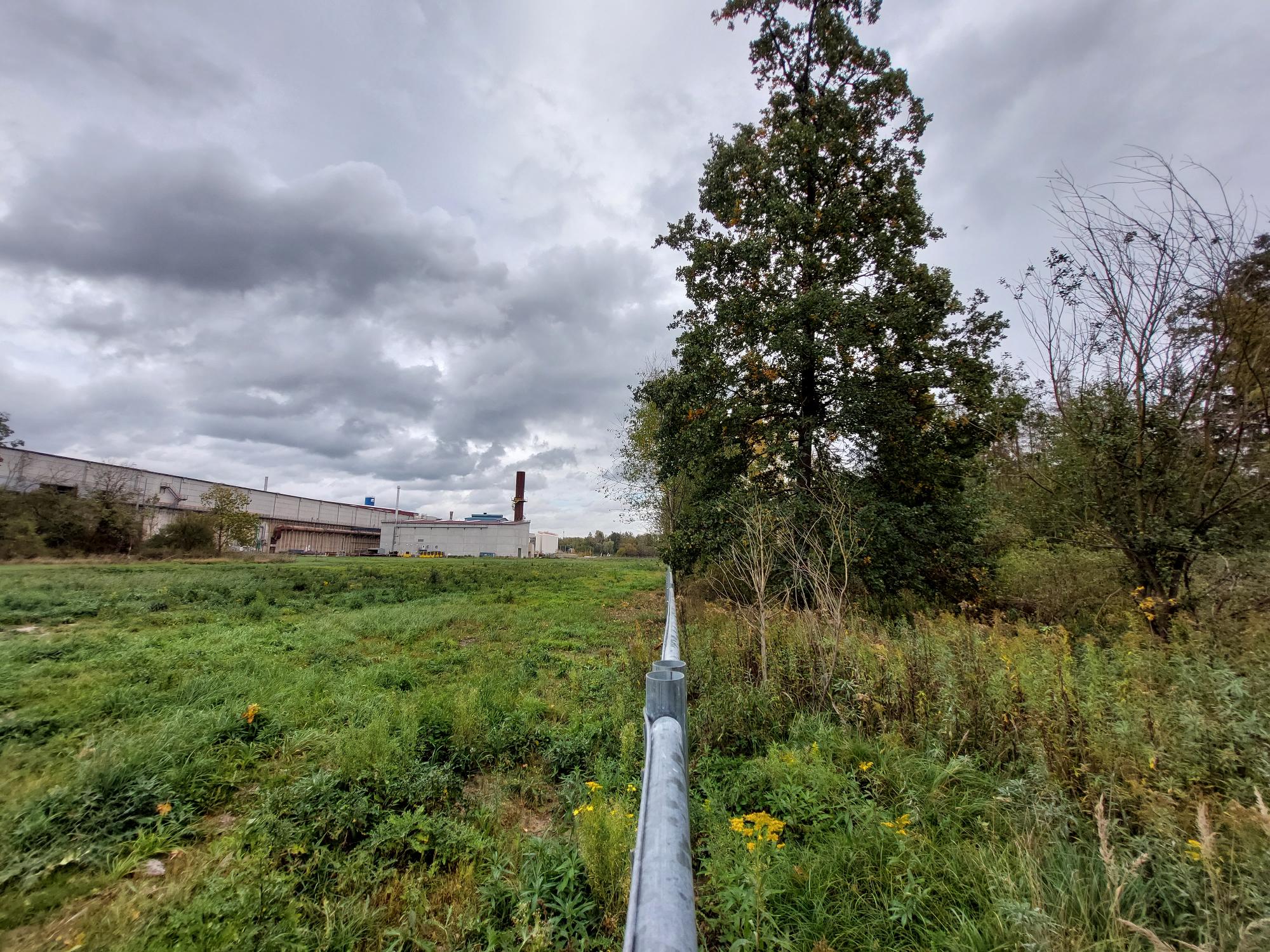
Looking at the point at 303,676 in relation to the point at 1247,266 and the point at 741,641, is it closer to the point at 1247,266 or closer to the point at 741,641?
the point at 741,641

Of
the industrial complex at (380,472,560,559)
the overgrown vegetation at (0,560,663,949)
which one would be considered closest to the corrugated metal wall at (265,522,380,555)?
the industrial complex at (380,472,560,559)

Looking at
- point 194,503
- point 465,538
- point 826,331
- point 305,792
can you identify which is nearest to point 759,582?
point 305,792

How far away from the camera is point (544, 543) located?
89.8 meters

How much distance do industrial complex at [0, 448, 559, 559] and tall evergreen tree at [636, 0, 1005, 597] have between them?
44.5 m

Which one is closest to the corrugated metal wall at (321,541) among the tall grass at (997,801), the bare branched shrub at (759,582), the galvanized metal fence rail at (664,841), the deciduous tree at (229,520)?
the deciduous tree at (229,520)

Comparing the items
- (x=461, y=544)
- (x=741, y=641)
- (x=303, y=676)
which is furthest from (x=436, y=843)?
(x=461, y=544)

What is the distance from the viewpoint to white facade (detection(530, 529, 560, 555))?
82875 mm

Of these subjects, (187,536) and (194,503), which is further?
(194,503)

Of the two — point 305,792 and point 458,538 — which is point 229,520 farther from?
point 305,792

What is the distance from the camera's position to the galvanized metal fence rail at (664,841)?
0.78 metres

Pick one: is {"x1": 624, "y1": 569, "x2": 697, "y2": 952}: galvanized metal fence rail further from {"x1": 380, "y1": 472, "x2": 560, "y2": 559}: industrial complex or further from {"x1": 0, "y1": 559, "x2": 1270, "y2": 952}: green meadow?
{"x1": 380, "y1": 472, "x2": 560, "y2": 559}: industrial complex

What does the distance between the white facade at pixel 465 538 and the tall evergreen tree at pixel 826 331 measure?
57.0 m

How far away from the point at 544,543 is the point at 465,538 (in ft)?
80.0

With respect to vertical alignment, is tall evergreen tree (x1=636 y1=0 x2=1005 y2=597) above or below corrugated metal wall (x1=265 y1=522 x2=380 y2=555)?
above
